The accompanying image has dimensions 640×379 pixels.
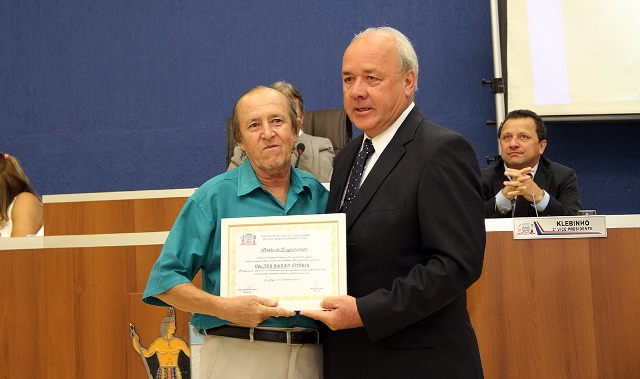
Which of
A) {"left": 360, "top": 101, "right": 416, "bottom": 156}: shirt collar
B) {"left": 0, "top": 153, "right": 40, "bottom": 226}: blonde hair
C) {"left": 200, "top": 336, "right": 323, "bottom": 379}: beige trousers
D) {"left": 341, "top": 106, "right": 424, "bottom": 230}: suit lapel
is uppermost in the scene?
{"left": 0, "top": 153, "right": 40, "bottom": 226}: blonde hair

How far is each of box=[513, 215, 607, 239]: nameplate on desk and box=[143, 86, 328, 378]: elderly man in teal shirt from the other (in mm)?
886

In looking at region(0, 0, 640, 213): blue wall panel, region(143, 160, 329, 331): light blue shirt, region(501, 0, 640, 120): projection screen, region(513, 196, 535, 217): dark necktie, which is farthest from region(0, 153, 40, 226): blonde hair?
region(501, 0, 640, 120): projection screen

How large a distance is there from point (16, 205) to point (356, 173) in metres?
2.95

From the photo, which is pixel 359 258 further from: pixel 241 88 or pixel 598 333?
pixel 241 88

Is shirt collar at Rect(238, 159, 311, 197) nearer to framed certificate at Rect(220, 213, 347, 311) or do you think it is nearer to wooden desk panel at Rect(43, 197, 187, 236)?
framed certificate at Rect(220, 213, 347, 311)

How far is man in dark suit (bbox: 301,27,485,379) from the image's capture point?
1.57 m

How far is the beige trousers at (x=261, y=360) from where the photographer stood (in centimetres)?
176

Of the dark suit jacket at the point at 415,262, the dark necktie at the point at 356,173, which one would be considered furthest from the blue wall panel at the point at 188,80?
the dark suit jacket at the point at 415,262

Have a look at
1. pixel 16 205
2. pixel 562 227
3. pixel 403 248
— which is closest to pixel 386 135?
pixel 403 248

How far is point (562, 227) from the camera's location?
246 centimetres

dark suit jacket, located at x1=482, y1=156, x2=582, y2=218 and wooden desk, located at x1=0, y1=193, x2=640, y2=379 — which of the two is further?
dark suit jacket, located at x1=482, y1=156, x2=582, y2=218

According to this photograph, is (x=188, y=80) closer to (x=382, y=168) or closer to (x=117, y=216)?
(x=117, y=216)

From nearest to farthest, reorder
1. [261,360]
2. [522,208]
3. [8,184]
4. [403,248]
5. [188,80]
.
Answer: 1. [403,248]
2. [261,360]
3. [522,208]
4. [8,184]
5. [188,80]

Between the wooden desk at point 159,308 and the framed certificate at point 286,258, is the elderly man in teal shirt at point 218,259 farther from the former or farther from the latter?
the wooden desk at point 159,308
